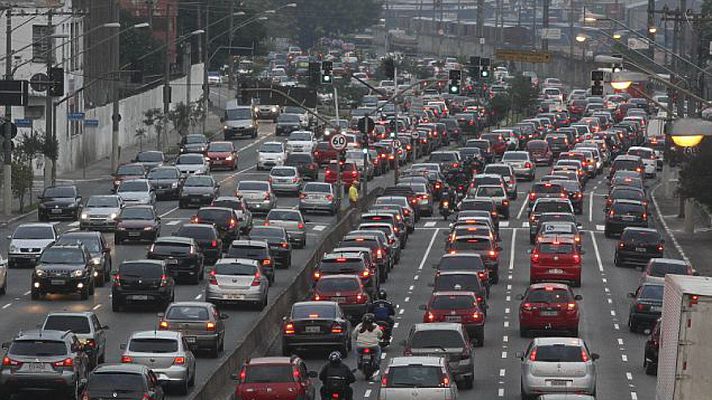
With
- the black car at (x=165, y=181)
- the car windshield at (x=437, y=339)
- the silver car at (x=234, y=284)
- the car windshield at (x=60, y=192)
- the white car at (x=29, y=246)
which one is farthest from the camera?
the black car at (x=165, y=181)

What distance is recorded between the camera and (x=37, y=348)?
37250 millimetres

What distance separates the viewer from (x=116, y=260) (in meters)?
62.8

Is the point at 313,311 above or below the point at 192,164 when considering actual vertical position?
above

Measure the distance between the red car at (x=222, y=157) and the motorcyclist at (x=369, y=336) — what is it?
57.2 m

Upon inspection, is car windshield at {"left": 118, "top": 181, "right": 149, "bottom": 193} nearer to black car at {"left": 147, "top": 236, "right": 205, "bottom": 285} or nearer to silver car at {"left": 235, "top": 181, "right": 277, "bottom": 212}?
silver car at {"left": 235, "top": 181, "right": 277, "bottom": 212}

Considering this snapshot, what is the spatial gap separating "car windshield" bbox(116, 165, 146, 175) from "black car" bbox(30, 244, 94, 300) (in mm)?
32385

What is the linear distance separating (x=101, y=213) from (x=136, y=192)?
638 centimetres

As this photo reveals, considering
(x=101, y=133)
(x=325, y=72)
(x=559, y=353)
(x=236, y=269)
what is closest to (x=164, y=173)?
(x=325, y=72)

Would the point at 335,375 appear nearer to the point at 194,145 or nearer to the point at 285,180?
→ the point at 285,180

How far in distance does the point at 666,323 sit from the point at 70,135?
252 feet

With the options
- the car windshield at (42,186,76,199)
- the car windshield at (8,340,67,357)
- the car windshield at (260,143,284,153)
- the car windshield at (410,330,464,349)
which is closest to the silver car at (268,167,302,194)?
the car windshield at (260,143,284,153)

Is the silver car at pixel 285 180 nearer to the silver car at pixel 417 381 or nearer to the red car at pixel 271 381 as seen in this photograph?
the red car at pixel 271 381

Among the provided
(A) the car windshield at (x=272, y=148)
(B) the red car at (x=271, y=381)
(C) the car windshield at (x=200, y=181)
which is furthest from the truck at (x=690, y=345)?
(A) the car windshield at (x=272, y=148)

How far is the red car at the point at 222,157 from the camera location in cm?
9981
